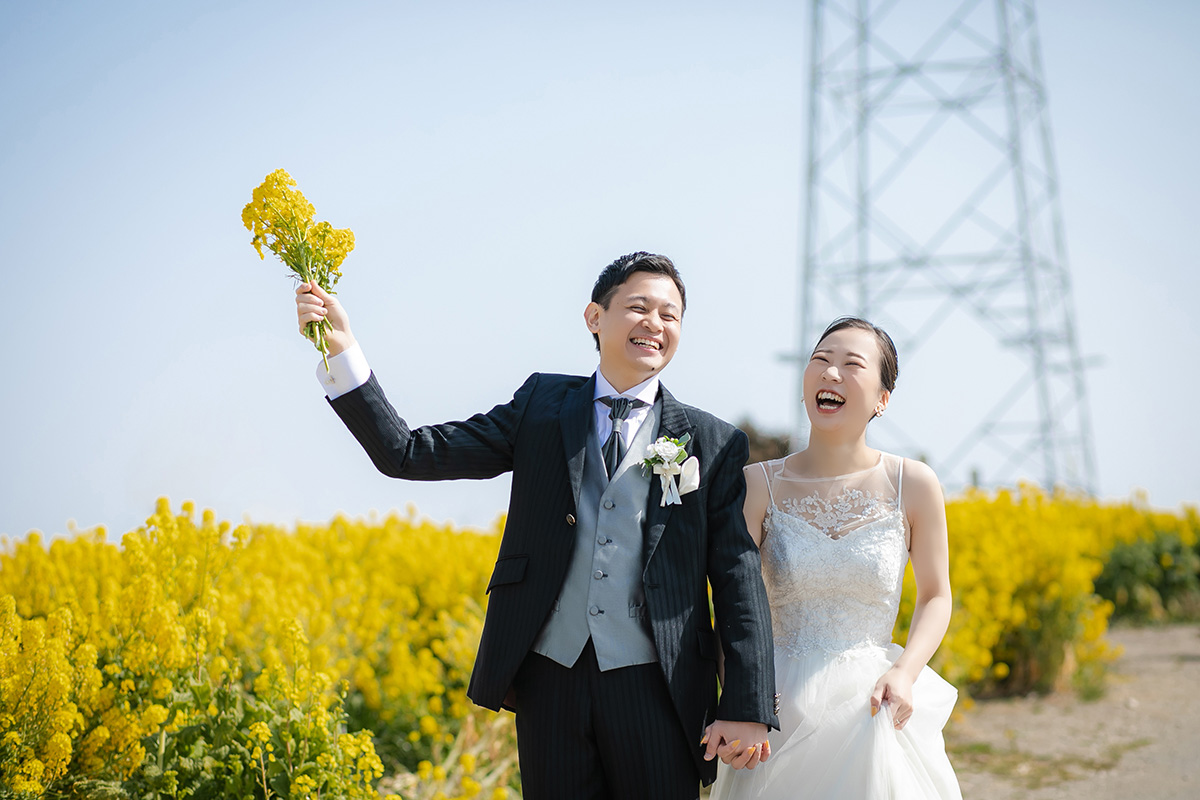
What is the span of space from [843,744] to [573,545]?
870 mm

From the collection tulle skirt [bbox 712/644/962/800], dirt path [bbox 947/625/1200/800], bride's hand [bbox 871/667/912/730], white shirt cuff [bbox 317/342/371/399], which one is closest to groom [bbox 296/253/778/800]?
white shirt cuff [bbox 317/342/371/399]

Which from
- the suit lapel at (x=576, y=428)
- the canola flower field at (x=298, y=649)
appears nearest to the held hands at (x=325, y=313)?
the suit lapel at (x=576, y=428)

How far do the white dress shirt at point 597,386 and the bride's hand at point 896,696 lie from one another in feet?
2.91

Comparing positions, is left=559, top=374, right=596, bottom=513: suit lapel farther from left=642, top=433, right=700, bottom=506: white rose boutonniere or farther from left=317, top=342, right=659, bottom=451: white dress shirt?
left=642, top=433, right=700, bottom=506: white rose boutonniere

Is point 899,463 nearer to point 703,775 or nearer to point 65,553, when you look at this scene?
point 703,775

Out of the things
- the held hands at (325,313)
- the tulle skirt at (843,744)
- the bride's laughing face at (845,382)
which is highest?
the held hands at (325,313)

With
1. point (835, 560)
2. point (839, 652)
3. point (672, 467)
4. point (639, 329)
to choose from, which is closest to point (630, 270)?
point (639, 329)

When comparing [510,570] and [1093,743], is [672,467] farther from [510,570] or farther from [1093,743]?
[1093,743]

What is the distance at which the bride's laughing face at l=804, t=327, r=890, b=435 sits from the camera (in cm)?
264

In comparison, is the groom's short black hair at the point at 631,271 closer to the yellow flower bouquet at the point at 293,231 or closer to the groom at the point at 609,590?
the groom at the point at 609,590

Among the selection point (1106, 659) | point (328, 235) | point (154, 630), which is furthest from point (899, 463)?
point (1106, 659)

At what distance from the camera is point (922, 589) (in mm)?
2684

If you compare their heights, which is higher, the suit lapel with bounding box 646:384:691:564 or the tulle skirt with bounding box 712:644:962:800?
the suit lapel with bounding box 646:384:691:564

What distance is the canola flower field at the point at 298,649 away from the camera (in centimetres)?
262
